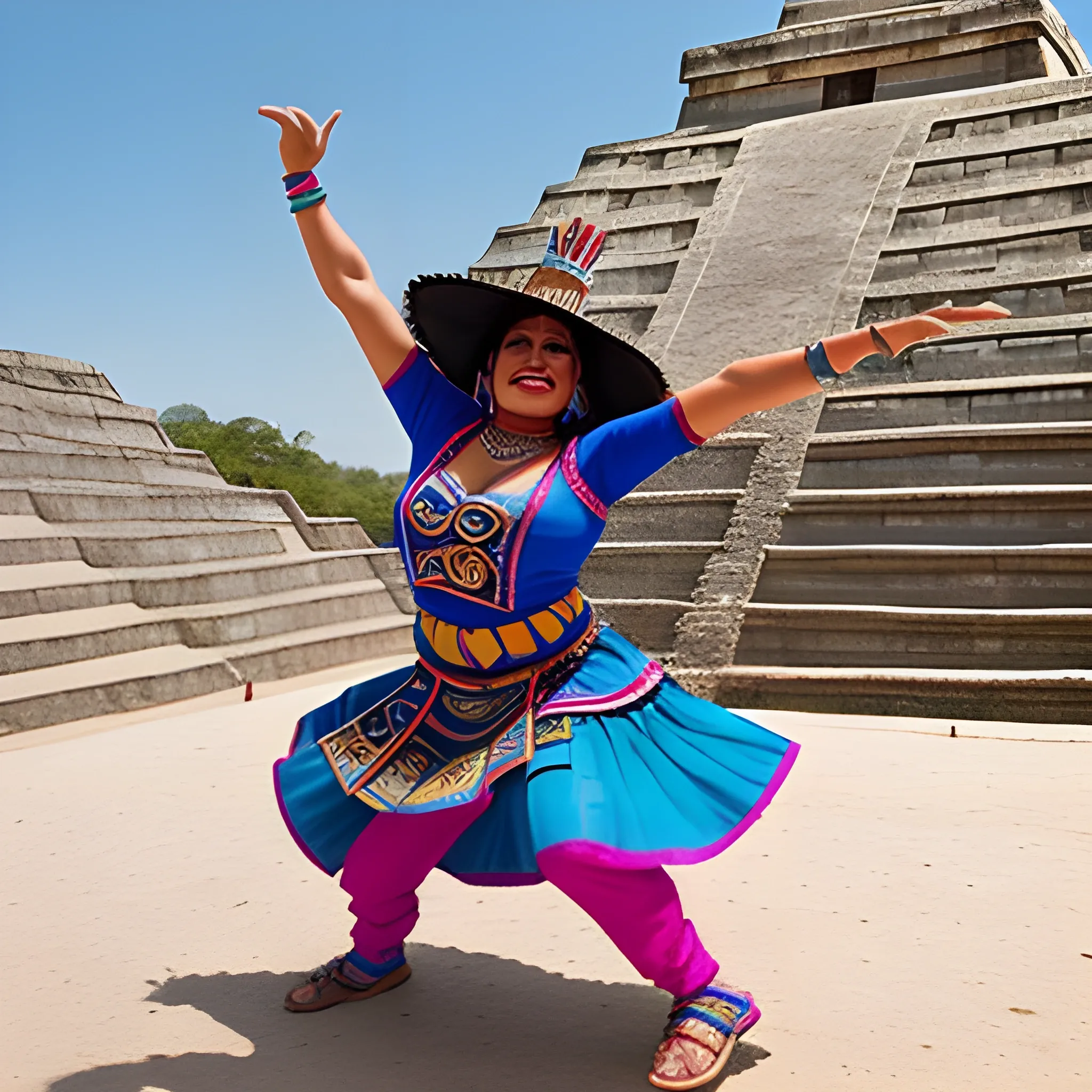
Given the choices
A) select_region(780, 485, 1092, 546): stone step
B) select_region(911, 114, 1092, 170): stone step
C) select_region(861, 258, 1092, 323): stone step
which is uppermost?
select_region(911, 114, 1092, 170): stone step

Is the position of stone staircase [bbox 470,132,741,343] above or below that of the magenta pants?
above

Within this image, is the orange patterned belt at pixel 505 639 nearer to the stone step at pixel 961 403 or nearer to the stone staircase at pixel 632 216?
the stone step at pixel 961 403

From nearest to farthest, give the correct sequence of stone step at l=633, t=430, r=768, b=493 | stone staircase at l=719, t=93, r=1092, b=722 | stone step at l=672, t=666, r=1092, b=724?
stone step at l=672, t=666, r=1092, b=724 → stone staircase at l=719, t=93, r=1092, b=722 → stone step at l=633, t=430, r=768, b=493

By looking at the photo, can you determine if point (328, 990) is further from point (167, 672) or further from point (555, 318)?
point (167, 672)

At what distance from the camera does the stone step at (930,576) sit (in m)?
6.80

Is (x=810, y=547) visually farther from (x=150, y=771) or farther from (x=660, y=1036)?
(x=660, y=1036)

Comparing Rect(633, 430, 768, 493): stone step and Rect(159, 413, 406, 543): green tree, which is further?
Rect(159, 413, 406, 543): green tree

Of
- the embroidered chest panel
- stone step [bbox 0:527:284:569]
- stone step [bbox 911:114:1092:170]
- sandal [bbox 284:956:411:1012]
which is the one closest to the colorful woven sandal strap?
sandal [bbox 284:956:411:1012]

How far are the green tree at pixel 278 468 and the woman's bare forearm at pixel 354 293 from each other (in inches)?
537

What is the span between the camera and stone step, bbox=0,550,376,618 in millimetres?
7113

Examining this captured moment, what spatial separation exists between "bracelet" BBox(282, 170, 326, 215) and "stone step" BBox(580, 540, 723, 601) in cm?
530

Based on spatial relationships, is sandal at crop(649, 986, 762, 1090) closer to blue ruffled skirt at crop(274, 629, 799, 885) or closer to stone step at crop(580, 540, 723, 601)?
blue ruffled skirt at crop(274, 629, 799, 885)

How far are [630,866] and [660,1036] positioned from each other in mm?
613

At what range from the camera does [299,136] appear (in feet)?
9.40
